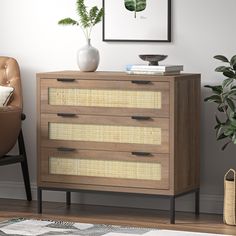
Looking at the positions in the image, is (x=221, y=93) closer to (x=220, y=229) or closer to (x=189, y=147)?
(x=189, y=147)

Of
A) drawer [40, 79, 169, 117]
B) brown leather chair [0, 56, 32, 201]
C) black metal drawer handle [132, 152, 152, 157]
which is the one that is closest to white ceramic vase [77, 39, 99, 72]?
drawer [40, 79, 169, 117]

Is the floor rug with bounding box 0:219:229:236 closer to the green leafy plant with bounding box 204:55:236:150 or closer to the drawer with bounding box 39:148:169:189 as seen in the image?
the drawer with bounding box 39:148:169:189

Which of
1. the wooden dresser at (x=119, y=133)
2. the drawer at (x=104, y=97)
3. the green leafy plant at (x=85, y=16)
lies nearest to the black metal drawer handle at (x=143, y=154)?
the wooden dresser at (x=119, y=133)

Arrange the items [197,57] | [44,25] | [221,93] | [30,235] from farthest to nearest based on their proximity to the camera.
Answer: [44,25] → [197,57] → [221,93] → [30,235]

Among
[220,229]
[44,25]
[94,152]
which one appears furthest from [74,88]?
[220,229]

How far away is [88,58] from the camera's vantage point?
18.9 ft

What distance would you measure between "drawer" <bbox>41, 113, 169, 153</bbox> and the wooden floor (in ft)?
1.54

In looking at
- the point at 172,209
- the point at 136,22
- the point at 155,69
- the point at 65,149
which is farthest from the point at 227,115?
the point at 65,149

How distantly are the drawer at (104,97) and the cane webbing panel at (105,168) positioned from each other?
324 millimetres

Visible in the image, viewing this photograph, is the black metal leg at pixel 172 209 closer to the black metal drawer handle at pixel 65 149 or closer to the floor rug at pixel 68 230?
the floor rug at pixel 68 230

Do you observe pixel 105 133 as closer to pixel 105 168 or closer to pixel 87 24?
pixel 105 168

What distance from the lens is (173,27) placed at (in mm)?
5871

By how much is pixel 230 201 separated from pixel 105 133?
908 mm

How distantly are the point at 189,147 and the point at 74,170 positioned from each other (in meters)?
0.77
